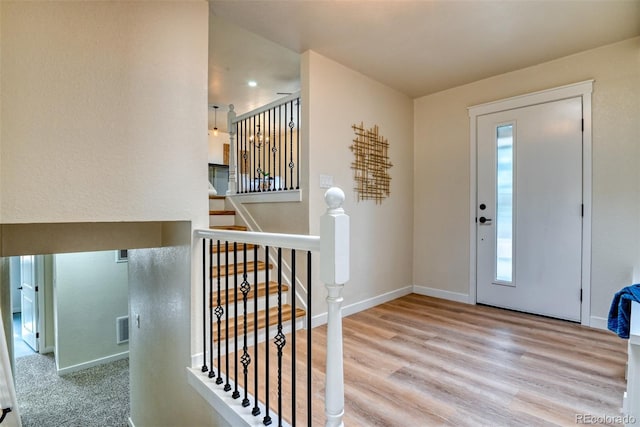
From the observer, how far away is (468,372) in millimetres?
2080

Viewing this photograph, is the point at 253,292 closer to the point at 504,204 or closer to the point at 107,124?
the point at 107,124

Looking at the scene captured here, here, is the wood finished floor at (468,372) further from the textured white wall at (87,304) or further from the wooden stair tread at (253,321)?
the textured white wall at (87,304)

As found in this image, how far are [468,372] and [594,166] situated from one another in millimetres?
2297

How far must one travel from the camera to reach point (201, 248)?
223 cm

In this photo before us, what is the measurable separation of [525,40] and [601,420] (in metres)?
2.84

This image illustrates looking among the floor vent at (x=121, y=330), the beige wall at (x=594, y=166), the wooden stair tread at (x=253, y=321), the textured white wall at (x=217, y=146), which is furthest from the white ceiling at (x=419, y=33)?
the floor vent at (x=121, y=330)

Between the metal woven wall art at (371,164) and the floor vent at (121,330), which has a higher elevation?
the metal woven wall art at (371,164)

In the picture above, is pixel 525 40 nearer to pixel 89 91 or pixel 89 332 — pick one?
pixel 89 91

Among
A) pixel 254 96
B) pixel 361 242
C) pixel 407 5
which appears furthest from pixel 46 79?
pixel 254 96

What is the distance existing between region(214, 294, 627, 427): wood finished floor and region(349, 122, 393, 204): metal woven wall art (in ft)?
4.53

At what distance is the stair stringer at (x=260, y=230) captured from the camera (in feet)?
10.1

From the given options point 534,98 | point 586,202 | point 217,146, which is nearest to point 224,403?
point 586,202

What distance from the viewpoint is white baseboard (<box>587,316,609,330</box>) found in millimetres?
2856

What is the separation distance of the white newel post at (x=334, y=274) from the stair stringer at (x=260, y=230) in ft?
5.78
